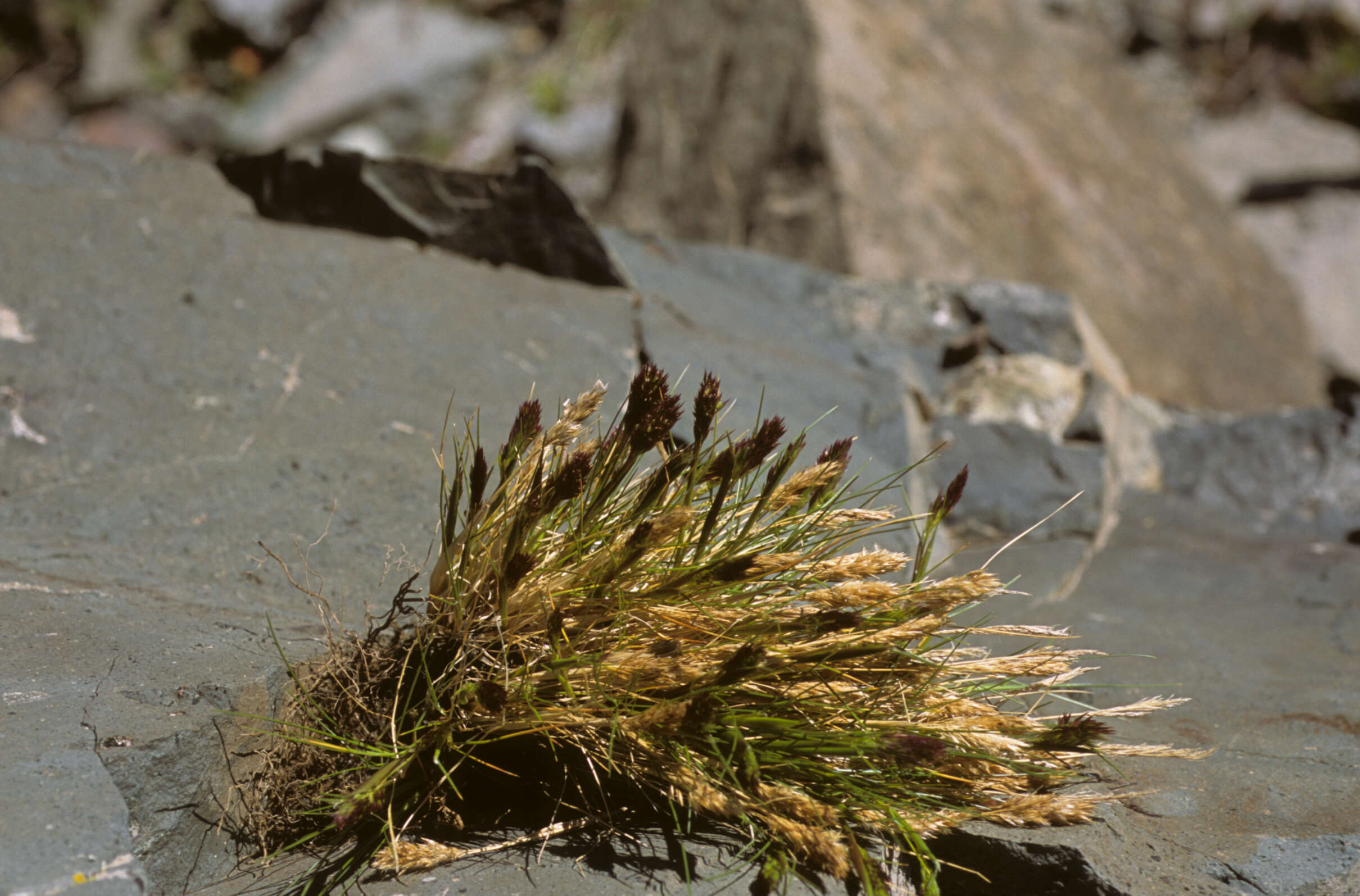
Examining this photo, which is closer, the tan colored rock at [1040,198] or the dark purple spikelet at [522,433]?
the dark purple spikelet at [522,433]

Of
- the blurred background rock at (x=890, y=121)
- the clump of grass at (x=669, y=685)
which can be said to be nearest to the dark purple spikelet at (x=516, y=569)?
the clump of grass at (x=669, y=685)

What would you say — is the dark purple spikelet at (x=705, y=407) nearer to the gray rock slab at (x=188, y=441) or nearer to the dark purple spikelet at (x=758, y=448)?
the dark purple spikelet at (x=758, y=448)

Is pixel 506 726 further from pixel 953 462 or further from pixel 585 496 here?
pixel 953 462

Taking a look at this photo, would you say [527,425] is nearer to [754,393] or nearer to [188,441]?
[188,441]

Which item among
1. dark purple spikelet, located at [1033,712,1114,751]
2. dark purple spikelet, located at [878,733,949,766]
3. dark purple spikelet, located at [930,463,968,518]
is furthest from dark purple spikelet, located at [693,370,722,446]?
dark purple spikelet, located at [1033,712,1114,751]

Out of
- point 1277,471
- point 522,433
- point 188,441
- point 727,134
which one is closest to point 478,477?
point 522,433

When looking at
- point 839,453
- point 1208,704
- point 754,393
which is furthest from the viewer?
point 754,393

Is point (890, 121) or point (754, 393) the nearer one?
point (754, 393)
